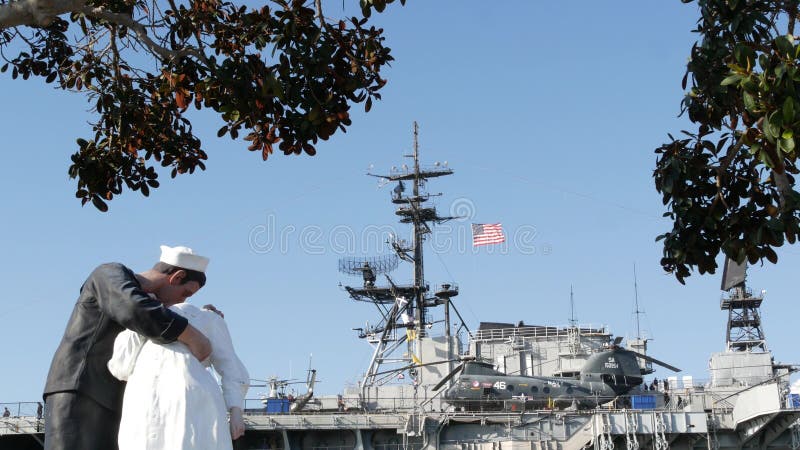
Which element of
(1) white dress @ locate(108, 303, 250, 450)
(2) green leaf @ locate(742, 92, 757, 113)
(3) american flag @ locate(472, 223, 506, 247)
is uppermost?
(3) american flag @ locate(472, 223, 506, 247)

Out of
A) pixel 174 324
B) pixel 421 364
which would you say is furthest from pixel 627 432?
pixel 174 324

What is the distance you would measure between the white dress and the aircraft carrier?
28342 millimetres

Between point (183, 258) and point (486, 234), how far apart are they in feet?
131

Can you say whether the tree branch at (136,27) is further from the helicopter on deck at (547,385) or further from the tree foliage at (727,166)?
the helicopter on deck at (547,385)

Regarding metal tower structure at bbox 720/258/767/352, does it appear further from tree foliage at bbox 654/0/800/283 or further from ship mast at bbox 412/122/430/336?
tree foliage at bbox 654/0/800/283

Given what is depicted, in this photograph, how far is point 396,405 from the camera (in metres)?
39.3

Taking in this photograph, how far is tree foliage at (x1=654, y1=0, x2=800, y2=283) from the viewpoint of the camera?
21.9ft

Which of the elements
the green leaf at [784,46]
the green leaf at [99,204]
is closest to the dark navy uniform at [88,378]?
the green leaf at [99,204]

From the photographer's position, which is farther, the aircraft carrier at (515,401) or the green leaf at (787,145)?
the aircraft carrier at (515,401)

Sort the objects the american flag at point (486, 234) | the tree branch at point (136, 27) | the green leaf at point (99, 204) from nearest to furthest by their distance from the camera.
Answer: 1. the tree branch at point (136, 27)
2. the green leaf at point (99, 204)
3. the american flag at point (486, 234)

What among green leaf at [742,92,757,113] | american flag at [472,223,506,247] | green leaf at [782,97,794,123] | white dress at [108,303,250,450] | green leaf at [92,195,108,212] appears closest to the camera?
white dress at [108,303,250,450]

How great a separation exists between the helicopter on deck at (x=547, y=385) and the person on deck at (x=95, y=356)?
3082 cm

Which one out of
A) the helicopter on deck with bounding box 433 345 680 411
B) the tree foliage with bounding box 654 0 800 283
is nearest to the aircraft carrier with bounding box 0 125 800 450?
the helicopter on deck with bounding box 433 345 680 411

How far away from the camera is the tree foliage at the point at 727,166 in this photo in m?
6.66
